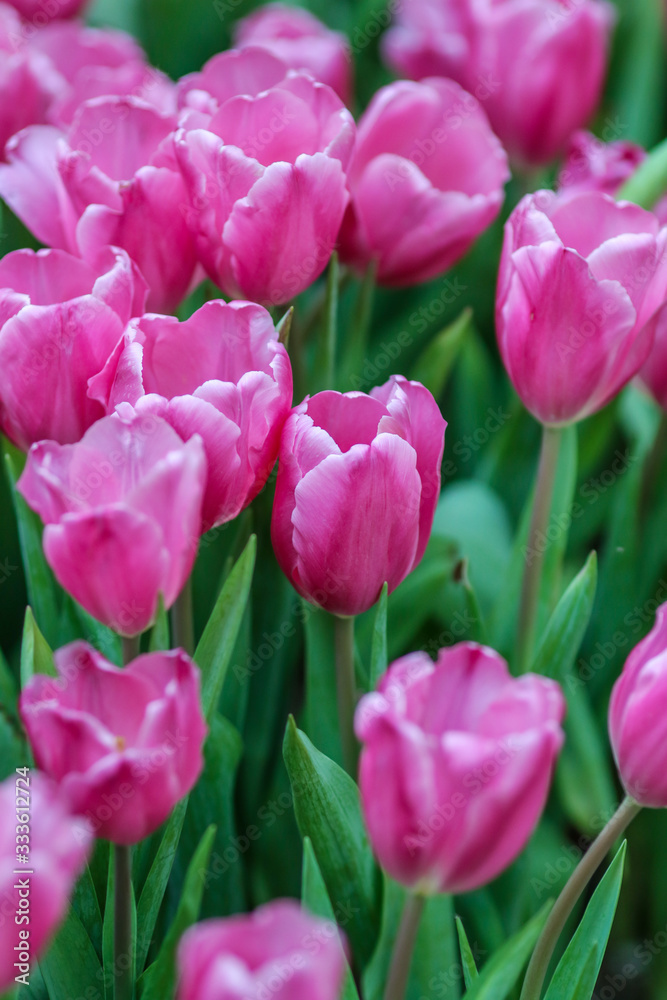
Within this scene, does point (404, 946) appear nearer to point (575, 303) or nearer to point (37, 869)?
point (37, 869)

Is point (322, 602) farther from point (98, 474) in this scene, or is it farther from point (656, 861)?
point (656, 861)

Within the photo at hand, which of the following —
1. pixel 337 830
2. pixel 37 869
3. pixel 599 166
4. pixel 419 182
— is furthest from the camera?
pixel 599 166

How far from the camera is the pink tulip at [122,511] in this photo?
372 mm

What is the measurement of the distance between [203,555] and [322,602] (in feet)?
0.61

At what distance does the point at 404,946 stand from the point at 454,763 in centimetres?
11

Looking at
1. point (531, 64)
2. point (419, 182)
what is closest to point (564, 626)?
point (419, 182)

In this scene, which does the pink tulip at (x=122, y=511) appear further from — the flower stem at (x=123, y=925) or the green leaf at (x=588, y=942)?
the green leaf at (x=588, y=942)

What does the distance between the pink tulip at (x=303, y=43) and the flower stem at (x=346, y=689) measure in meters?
0.48

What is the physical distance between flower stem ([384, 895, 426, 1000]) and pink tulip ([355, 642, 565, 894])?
0.03 meters

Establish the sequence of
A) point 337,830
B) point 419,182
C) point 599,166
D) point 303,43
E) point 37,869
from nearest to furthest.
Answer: point 37,869 < point 337,830 < point 419,182 < point 599,166 < point 303,43

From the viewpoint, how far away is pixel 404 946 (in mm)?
394

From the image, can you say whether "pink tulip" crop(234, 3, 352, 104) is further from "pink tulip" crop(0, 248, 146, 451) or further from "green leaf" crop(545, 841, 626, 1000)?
"green leaf" crop(545, 841, 626, 1000)

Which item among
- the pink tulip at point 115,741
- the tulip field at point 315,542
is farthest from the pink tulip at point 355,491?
the pink tulip at point 115,741

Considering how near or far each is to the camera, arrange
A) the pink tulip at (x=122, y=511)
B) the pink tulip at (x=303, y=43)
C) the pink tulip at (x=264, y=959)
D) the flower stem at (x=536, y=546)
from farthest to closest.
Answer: the pink tulip at (x=303, y=43)
the flower stem at (x=536, y=546)
the pink tulip at (x=122, y=511)
the pink tulip at (x=264, y=959)
